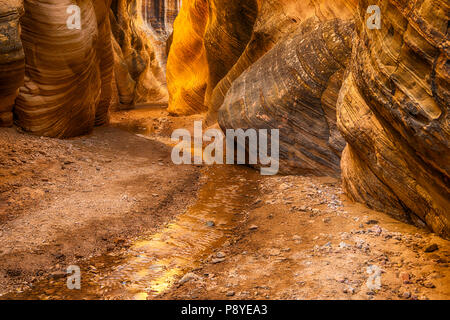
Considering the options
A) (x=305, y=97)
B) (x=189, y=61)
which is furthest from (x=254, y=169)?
(x=189, y=61)

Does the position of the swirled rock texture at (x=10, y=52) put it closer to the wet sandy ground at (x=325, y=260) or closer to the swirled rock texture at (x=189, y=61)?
the wet sandy ground at (x=325, y=260)

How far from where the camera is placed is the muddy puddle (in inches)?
171

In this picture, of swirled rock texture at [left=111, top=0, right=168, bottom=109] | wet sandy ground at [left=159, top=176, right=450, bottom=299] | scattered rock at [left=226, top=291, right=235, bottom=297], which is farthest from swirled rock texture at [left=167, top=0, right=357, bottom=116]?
scattered rock at [left=226, top=291, right=235, bottom=297]

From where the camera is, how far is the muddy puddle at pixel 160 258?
14.3 feet

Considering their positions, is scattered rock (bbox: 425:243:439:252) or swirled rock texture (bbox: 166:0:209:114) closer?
scattered rock (bbox: 425:243:439:252)

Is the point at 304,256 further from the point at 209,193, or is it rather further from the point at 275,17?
the point at 275,17

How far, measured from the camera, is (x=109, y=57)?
41.1 feet

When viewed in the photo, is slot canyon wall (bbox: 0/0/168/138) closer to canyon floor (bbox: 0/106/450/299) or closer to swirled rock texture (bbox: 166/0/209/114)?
canyon floor (bbox: 0/106/450/299)

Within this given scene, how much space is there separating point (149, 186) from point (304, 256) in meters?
4.06

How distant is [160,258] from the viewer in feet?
17.3

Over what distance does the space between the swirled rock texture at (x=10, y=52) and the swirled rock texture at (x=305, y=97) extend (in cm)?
490

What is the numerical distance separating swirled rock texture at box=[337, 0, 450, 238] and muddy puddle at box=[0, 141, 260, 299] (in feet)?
7.64

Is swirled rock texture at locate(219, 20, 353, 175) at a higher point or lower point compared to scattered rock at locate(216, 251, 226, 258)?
higher

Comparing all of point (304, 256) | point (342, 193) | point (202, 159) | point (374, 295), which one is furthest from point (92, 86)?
point (374, 295)
